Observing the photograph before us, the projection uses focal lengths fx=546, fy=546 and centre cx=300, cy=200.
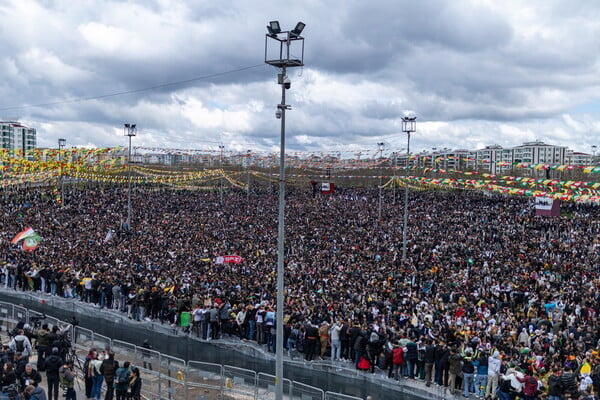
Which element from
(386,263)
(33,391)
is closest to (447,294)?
(386,263)

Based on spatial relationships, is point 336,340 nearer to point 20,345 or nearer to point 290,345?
point 290,345

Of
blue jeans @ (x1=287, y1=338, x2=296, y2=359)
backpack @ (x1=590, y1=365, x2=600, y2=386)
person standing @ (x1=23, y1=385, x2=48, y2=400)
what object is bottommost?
blue jeans @ (x1=287, y1=338, x2=296, y2=359)

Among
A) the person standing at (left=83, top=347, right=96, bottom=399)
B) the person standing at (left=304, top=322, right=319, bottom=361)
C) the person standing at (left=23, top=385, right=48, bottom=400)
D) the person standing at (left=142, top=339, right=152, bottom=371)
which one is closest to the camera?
the person standing at (left=23, top=385, right=48, bottom=400)

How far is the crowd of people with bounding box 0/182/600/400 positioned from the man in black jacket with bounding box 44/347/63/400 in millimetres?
6276

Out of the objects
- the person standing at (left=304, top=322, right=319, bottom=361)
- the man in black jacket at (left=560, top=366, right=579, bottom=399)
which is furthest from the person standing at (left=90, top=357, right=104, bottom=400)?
the man in black jacket at (left=560, top=366, right=579, bottom=399)

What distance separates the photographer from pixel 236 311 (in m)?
18.1

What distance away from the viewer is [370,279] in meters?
24.2

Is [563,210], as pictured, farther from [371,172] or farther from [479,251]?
[371,172]

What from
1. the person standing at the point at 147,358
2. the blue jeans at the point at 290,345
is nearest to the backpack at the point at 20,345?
the person standing at the point at 147,358

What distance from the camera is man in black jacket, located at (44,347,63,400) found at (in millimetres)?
11211

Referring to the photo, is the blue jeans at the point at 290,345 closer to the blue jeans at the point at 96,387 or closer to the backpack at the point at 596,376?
the blue jeans at the point at 96,387

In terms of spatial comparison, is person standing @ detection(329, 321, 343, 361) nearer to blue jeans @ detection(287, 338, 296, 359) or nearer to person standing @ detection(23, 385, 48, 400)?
blue jeans @ detection(287, 338, 296, 359)

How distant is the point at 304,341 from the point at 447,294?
311 inches

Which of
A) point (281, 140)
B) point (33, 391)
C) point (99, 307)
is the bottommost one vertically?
point (99, 307)
